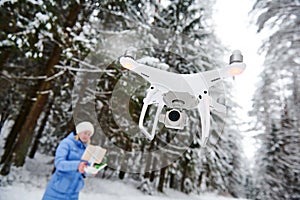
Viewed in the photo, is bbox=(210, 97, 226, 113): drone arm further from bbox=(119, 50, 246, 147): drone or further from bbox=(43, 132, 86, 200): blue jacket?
bbox=(43, 132, 86, 200): blue jacket

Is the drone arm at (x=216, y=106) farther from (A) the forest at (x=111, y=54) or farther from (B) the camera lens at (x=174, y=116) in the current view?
(A) the forest at (x=111, y=54)

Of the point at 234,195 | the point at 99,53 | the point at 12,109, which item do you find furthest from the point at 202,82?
the point at 234,195

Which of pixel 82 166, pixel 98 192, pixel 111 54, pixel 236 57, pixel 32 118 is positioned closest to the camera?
pixel 236 57

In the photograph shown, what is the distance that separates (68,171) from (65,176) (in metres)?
0.14

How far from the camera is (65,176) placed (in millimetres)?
2865

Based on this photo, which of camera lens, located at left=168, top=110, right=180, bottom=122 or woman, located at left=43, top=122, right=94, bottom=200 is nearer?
camera lens, located at left=168, top=110, right=180, bottom=122

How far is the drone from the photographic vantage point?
987 mm

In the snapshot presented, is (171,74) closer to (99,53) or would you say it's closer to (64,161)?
(64,161)

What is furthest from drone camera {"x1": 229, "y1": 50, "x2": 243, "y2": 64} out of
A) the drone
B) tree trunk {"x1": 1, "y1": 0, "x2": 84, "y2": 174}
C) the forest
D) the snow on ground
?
tree trunk {"x1": 1, "y1": 0, "x2": 84, "y2": 174}

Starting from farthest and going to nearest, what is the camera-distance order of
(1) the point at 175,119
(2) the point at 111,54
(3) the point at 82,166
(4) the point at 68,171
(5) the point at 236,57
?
1. (2) the point at 111,54
2. (4) the point at 68,171
3. (3) the point at 82,166
4. (1) the point at 175,119
5. (5) the point at 236,57

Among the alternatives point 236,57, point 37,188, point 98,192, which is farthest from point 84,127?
point 98,192

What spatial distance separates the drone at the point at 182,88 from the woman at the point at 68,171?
181cm

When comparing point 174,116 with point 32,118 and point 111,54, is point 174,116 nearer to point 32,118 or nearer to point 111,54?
point 111,54

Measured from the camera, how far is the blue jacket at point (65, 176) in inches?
110
